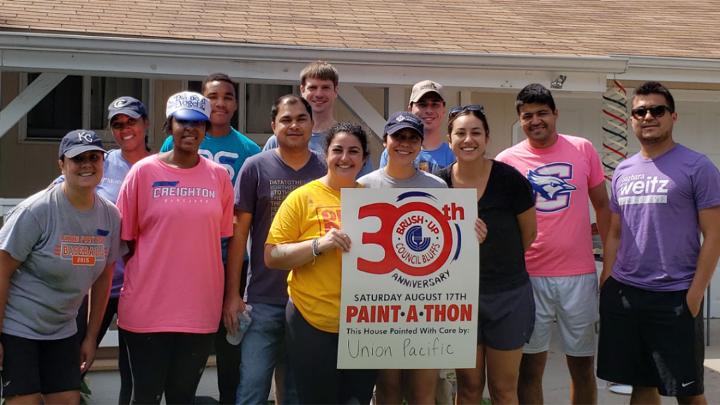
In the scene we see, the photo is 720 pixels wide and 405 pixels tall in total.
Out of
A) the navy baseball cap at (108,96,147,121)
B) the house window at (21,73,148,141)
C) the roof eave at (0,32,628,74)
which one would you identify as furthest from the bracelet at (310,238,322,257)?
the house window at (21,73,148,141)

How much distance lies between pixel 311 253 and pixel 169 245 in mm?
717

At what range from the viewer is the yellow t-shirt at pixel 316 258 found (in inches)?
150

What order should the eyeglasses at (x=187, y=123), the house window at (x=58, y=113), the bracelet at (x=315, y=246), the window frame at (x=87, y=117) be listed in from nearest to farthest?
the bracelet at (x=315, y=246) < the eyeglasses at (x=187, y=123) < the window frame at (x=87, y=117) < the house window at (x=58, y=113)

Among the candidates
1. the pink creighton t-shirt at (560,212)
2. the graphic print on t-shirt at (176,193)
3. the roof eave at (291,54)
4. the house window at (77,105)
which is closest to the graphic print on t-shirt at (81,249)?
the graphic print on t-shirt at (176,193)

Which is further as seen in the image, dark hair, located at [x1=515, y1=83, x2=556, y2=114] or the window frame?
the window frame

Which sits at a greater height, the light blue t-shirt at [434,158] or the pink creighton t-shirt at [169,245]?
the light blue t-shirt at [434,158]

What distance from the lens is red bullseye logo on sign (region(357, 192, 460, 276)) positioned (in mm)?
3930

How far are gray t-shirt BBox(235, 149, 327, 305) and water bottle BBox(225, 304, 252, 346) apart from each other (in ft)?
0.25

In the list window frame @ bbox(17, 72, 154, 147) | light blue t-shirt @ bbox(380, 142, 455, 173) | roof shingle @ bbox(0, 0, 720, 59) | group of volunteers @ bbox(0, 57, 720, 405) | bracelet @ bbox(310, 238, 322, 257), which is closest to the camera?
bracelet @ bbox(310, 238, 322, 257)

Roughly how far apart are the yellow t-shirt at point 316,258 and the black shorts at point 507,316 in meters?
0.82

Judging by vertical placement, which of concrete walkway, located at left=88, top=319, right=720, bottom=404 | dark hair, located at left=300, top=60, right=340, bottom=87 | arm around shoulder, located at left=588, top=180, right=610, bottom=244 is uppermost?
dark hair, located at left=300, top=60, right=340, bottom=87

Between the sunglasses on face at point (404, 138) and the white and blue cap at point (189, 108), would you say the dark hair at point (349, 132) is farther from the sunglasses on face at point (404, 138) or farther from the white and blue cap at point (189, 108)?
the white and blue cap at point (189, 108)

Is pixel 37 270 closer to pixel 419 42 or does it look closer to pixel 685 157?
pixel 685 157

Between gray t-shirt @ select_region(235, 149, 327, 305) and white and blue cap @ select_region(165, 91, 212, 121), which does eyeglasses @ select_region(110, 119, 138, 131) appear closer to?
white and blue cap @ select_region(165, 91, 212, 121)
